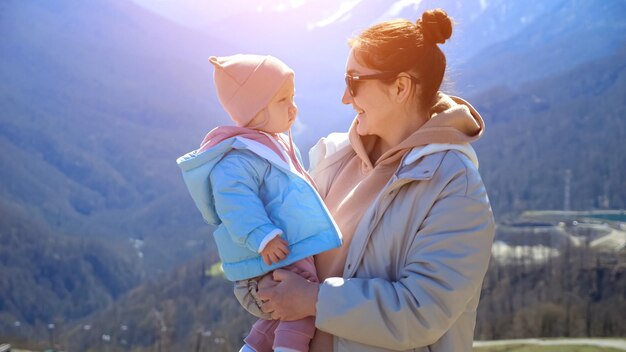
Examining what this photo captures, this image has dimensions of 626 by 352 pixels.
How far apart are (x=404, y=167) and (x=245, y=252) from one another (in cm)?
51

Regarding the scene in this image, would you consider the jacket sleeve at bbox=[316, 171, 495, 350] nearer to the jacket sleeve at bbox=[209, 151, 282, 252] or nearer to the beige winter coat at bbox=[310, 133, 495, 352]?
the beige winter coat at bbox=[310, 133, 495, 352]

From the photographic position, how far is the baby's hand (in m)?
2.09

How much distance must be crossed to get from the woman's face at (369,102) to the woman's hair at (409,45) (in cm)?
4

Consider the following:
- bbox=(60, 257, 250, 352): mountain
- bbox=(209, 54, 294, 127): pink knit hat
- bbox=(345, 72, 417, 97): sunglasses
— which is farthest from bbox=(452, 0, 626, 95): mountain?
bbox=(345, 72, 417, 97): sunglasses

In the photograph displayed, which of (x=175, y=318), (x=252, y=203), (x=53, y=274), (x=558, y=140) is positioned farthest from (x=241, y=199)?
(x=53, y=274)

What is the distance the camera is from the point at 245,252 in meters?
2.18

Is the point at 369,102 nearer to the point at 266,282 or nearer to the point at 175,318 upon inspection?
the point at 266,282

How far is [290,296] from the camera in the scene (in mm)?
2023

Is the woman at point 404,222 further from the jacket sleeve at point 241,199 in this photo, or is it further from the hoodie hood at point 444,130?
the jacket sleeve at point 241,199

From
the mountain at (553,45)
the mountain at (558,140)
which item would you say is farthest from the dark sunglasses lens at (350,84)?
the mountain at (553,45)

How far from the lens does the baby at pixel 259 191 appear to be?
210cm

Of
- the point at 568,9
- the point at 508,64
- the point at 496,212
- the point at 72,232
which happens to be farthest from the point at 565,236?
the point at 72,232

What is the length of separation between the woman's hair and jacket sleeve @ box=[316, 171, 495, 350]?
36cm

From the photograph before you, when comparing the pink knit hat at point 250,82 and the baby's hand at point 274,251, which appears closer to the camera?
the baby's hand at point 274,251
